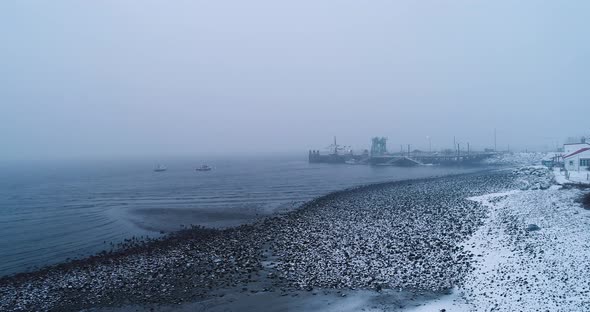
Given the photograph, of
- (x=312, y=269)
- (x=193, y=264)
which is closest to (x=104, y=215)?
(x=193, y=264)

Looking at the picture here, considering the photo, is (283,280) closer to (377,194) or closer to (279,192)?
(377,194)

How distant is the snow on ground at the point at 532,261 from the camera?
36.8ft

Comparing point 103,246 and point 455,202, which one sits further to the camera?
point 455,202

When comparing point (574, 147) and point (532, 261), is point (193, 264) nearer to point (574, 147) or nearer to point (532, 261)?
point (532, 261)

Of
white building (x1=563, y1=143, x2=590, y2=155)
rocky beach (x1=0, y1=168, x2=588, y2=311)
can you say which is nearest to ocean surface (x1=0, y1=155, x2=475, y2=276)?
rocky beach (x1=0, y1=168, x2=588, y2=311)

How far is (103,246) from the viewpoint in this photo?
23078 millimetres

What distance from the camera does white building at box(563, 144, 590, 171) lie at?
133ft

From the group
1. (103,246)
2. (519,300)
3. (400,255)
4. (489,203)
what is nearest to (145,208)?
(103,246)

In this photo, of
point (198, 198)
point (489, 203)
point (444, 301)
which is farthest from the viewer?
point (198, 198)

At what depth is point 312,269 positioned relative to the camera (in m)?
16.3

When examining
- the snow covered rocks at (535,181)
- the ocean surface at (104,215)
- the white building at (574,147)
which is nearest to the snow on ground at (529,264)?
the snow covered rocks at (535,181)

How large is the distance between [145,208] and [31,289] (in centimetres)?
2328

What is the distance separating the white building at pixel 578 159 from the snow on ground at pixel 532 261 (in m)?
21.7

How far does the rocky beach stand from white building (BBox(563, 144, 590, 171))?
22.4 metres
